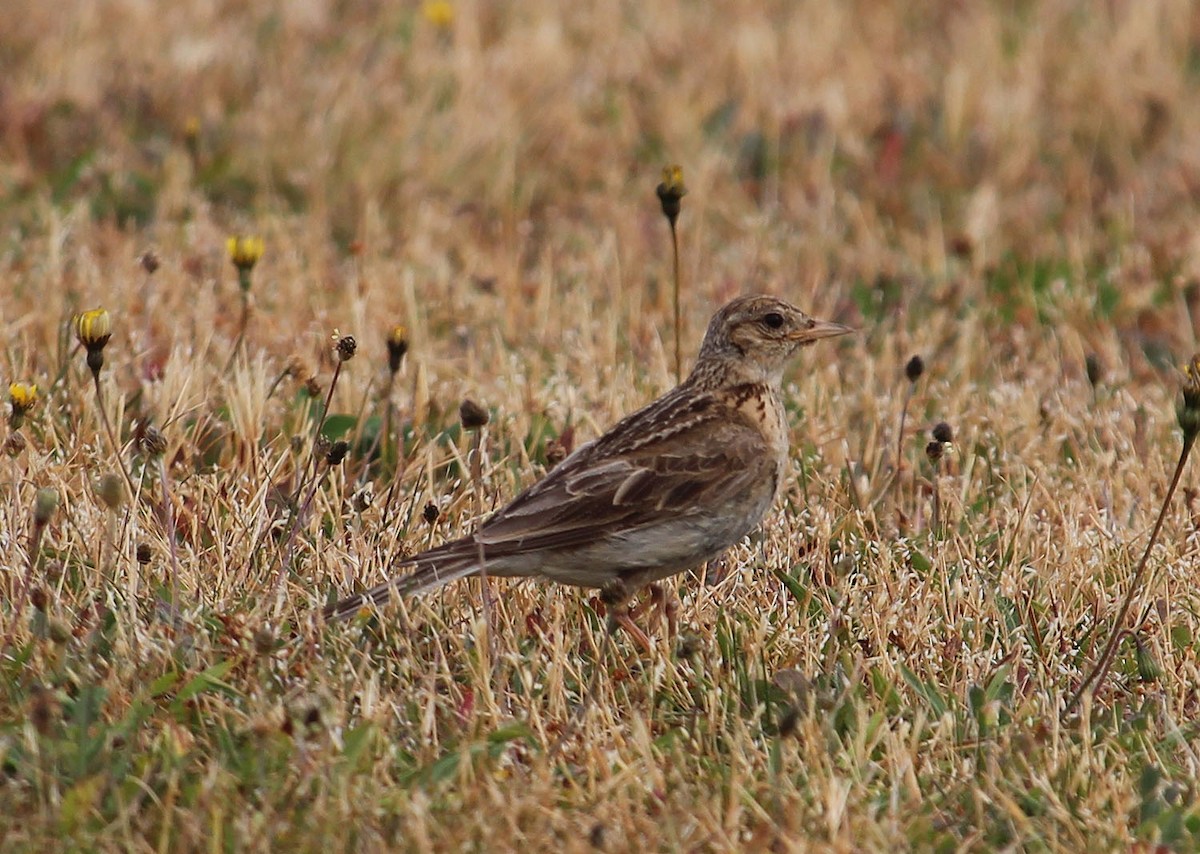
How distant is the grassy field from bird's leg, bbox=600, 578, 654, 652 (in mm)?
69

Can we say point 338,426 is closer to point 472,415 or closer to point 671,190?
point 671,190

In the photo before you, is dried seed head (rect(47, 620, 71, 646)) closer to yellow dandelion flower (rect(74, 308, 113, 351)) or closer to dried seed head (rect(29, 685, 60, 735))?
dried seed head (rect(29, 685, 60, 735))

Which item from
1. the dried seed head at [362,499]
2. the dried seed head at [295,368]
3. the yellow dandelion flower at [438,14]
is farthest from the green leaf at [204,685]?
the yellow dandelion flower at [438,14]

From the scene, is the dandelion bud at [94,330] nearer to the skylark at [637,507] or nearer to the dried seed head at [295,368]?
the skylark at [637,507]

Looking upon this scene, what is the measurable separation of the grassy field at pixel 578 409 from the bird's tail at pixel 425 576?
0.33ft

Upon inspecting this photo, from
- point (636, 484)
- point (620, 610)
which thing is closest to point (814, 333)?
point (636, 484)

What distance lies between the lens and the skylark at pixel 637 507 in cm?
518

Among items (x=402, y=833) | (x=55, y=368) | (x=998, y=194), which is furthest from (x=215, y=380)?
(x=998, y=194)

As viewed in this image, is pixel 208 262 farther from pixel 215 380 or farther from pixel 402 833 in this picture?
pixel 402 833

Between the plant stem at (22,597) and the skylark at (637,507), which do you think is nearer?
the plant stem at (22,597)

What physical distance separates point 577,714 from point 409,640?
1.89 ft

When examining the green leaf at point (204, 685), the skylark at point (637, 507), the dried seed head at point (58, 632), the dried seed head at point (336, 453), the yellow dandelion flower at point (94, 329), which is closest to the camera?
the dried seed head at point (58, 632)

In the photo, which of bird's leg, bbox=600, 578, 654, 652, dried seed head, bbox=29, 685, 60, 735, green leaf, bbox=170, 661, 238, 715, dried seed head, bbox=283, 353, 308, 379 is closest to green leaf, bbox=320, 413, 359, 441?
dried seed head, bbox=283, 353, 308, 379

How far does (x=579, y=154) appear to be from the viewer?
33.9ft
